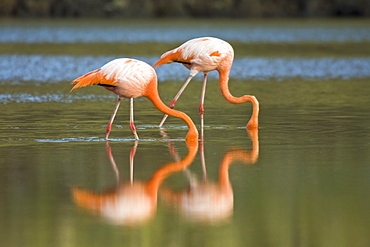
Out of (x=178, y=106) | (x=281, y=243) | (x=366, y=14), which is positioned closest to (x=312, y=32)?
(x=366, y=14)

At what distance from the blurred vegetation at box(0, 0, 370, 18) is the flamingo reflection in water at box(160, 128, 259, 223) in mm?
54989

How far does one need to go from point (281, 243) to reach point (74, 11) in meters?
58.8

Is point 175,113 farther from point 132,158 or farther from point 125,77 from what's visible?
point 132,158

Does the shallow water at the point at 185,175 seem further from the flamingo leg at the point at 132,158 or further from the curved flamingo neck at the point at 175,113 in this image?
the curved flamingo neck at the point at 175,113

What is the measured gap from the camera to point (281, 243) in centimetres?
567

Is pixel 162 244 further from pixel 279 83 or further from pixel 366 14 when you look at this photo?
pixel 366 14

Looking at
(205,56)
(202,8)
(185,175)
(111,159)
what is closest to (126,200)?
(185,175)

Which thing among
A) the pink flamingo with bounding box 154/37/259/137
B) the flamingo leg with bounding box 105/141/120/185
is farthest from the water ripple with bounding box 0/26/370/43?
the flamingo leg with bounding box 105/141/120/185

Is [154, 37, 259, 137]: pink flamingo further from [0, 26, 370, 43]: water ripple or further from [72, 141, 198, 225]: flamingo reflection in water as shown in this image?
[0, 26, 370, 43]: water ripple

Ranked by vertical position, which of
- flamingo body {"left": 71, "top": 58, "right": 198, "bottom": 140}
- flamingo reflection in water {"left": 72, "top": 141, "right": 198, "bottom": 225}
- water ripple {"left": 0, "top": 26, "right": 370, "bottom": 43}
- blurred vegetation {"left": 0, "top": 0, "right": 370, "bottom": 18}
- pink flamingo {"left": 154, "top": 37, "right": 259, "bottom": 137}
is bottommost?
flamingo reflection in water {"left": 72, "top": 141, "right": 198, "bottom": 225}

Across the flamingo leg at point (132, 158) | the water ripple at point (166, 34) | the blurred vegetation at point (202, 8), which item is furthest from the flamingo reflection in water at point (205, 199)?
the blurred vegetation at point (202, 8)

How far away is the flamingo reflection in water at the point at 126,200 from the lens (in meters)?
6.21

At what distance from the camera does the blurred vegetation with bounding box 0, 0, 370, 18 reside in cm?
6253

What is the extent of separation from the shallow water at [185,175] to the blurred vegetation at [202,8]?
4834 cm
